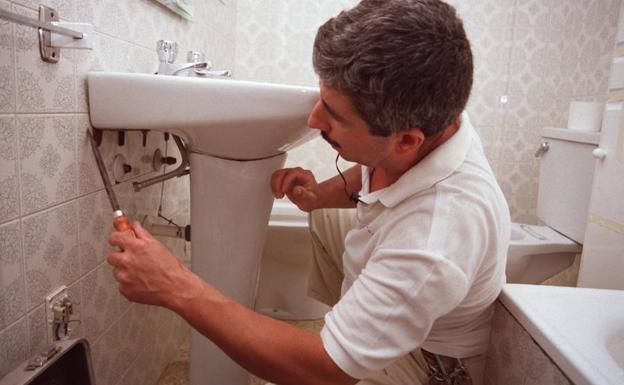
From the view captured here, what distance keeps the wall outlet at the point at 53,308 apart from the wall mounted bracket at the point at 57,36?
34cm

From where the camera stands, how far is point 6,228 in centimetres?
55

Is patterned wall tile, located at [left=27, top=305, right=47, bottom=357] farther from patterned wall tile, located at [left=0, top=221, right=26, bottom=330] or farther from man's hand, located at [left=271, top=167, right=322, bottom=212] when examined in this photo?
man's hand, located at [left=271, top=167, right=322, bottom=212]

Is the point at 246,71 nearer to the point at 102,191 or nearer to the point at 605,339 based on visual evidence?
the point at 102,191

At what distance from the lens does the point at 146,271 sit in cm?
55

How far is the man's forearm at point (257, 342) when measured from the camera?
1.83 ft

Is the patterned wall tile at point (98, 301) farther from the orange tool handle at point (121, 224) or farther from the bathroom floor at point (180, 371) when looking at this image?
the bathroom floor at point (180, 371)

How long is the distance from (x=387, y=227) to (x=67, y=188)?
0.49 meters

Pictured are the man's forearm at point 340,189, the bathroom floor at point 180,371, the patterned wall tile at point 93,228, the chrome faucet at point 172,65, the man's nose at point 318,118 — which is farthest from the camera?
the bathroom floor at point 180,371

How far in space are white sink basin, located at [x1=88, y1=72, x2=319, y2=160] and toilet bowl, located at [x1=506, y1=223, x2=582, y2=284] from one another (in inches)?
38.4

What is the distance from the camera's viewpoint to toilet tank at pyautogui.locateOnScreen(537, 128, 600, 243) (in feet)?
4.58

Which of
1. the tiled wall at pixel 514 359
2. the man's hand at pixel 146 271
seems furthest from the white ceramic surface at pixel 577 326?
the man's hand at pixel 146 271

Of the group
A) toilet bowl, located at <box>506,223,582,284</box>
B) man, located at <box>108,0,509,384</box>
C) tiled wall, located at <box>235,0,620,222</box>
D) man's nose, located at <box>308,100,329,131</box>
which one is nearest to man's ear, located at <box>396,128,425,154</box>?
man, located at <box>108,0,509,384</box>

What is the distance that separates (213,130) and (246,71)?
1.18m

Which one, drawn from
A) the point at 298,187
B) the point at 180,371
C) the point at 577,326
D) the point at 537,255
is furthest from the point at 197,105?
the point at 537,255
